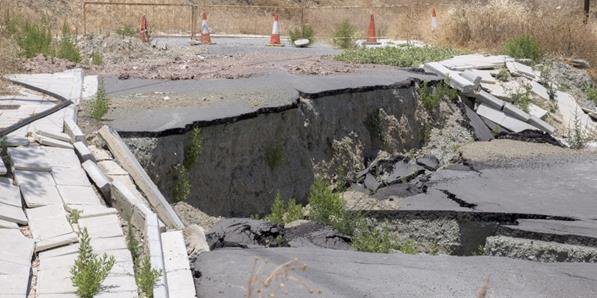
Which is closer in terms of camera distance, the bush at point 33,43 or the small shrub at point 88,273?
the small shrub at point 88,273

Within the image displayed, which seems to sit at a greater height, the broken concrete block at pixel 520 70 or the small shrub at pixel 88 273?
the small shrub at pixel 88 273

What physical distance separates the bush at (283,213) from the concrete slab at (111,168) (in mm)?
1862

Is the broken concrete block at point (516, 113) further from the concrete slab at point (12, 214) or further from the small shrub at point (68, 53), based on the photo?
the concrete slab at point (12, 214)

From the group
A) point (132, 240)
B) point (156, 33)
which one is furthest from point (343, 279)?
point (156, 33)

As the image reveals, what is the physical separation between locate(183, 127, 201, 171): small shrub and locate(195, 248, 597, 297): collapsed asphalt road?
2468 mm

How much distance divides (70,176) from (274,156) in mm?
3654

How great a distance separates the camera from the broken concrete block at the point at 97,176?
7.20 meters

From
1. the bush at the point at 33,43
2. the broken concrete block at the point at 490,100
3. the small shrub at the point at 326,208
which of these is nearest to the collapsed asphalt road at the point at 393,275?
the small shrub at the point at 326,208

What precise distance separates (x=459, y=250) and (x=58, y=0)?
24.9 m

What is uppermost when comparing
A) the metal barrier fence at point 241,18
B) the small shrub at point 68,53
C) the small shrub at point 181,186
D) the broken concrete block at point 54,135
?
the broken concrete block at point 54,135

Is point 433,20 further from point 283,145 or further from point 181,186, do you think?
point 181,186

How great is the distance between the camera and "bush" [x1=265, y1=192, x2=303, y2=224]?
914cm

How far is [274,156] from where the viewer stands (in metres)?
10.6

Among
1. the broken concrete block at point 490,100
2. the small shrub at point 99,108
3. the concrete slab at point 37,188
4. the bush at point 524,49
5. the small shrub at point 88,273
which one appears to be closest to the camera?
the small shrub at point 88,273
